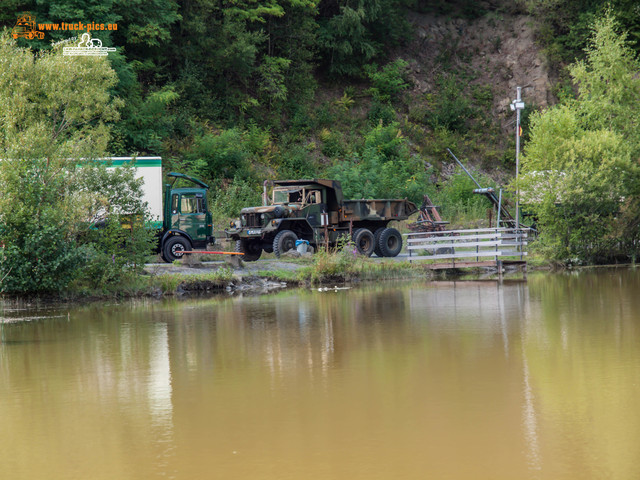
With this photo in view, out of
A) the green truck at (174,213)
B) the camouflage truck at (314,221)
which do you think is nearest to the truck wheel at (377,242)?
the camouflage truck at (314,221)

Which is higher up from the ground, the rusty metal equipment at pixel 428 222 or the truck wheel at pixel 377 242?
the rusty metal equipment at pixel 428 222

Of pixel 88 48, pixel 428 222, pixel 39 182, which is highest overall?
pixel 88 48

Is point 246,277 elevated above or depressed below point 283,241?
below

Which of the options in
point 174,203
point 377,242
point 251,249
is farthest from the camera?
point 377,242

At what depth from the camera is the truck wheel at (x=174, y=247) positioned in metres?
25.7

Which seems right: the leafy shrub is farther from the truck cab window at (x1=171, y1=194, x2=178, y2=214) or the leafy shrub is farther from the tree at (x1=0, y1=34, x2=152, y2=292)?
the tree at (x1=0, y1=34, x2=152, y2=292)

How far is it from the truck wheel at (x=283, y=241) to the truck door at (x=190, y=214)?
258 cm

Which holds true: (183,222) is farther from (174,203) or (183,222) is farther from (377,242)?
(377,242)

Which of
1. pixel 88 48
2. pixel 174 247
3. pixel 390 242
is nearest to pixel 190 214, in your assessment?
pixel 174 247

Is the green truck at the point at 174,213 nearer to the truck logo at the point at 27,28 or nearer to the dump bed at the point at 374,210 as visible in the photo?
the dump bed at the point at 374,210

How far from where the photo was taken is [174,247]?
84.9 ft

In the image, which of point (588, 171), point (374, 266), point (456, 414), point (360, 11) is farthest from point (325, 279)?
point (360, 11)

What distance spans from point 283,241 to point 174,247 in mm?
3618

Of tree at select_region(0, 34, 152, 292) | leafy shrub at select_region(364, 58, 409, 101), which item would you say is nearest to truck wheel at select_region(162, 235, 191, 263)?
tree at select_region(0, 34, 152, 292)
